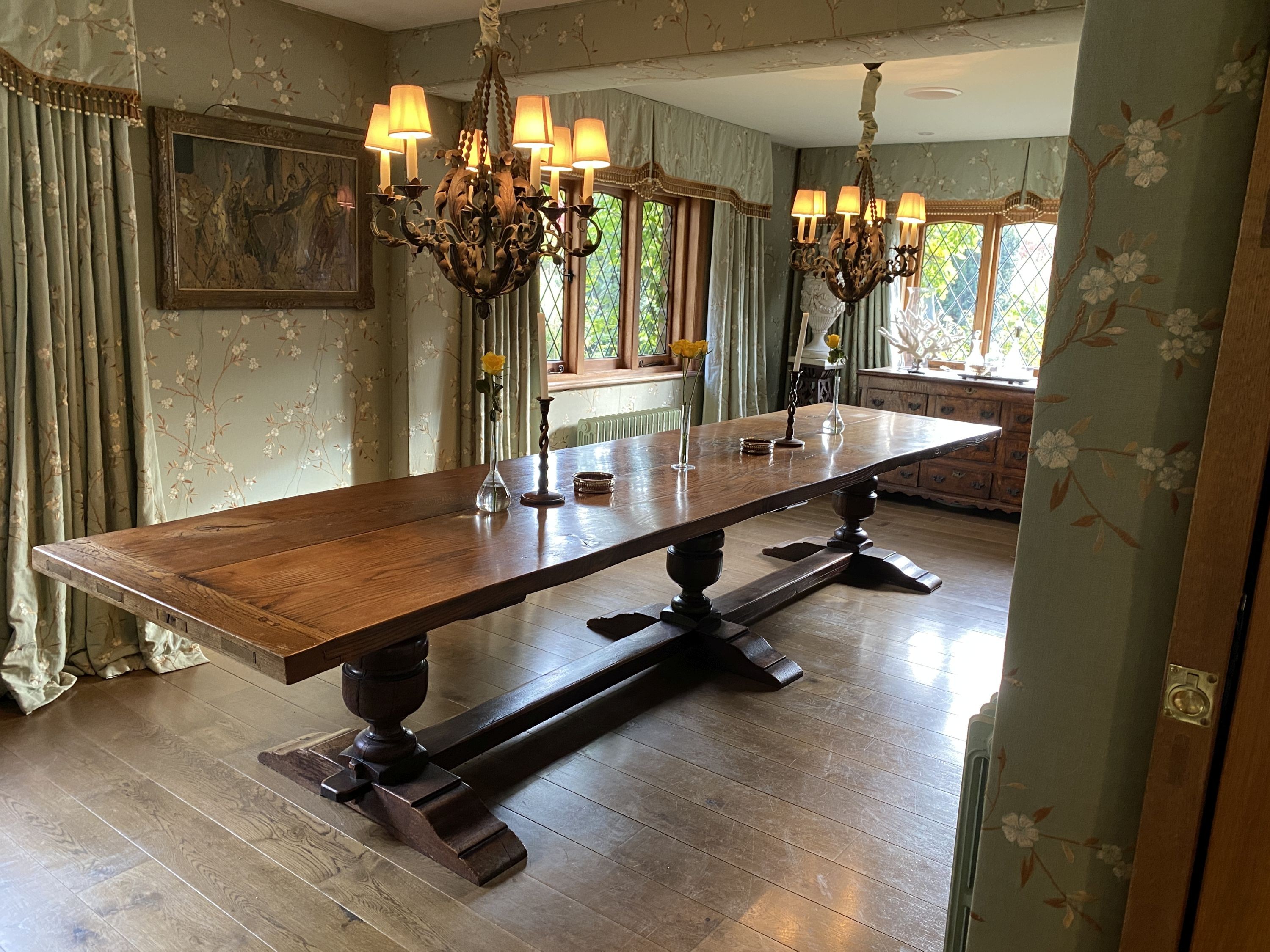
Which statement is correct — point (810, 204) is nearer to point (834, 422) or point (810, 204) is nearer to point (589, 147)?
point (834, 422)

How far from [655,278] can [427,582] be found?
14.7 feet

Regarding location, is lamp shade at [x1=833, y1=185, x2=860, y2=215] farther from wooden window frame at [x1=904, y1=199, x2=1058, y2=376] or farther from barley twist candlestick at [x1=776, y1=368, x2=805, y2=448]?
wooden window frame at [x1=904, y1=199, x2=1058, y2=376]

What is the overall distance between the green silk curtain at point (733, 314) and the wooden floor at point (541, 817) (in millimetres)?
2991

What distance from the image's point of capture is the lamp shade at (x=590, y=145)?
2486mm

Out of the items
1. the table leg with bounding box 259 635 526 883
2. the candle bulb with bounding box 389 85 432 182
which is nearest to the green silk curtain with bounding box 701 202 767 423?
the candle bulb with bounding box 389 85 432 182

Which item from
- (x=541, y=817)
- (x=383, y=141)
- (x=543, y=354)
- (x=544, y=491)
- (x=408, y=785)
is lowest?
(x=541, y=817)

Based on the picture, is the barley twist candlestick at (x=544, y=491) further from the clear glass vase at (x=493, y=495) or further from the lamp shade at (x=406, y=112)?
the lamp shade at (x=406, y=112)

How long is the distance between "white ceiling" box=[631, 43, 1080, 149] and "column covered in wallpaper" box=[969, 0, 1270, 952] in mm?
2907

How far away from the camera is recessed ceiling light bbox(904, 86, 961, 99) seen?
15.0ft

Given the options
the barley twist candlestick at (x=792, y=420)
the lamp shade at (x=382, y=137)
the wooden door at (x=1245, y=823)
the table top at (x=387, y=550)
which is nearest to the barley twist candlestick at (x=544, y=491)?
the table top at (x=387, y=550)

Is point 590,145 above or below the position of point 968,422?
above

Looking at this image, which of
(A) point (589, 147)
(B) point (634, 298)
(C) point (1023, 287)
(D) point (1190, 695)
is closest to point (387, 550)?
(A) point (589, 147)

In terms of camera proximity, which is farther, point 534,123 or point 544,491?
point 544,491

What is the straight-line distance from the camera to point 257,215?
3.59m
